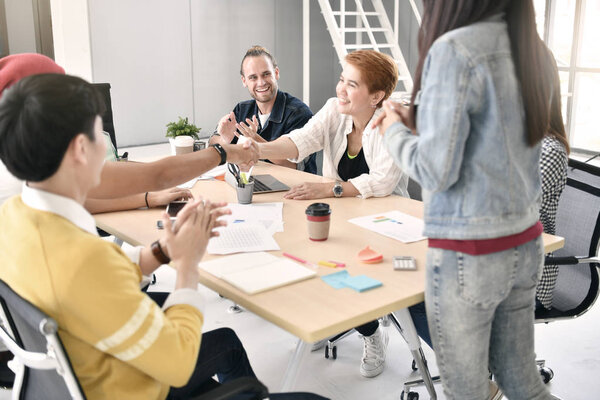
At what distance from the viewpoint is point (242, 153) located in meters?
2.52

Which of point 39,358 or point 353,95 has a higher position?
point 353,95

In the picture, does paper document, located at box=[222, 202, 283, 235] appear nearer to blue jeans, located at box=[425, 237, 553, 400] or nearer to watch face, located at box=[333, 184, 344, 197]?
watch face, located at box=[333, 184, 344, 197]

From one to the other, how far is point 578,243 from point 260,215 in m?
1.20

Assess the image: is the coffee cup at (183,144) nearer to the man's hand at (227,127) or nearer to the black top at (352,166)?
the man's hand at (227,127)

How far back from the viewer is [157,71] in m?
6.00

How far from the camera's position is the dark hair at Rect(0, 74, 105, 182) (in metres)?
1.18

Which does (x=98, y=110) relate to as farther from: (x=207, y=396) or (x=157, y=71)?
(x=157, y=71)

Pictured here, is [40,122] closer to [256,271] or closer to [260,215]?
[256,271]

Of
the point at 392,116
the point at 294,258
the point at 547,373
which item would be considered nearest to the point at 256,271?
the point at 294,258

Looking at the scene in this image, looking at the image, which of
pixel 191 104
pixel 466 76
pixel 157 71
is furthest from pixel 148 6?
pixel 466 76

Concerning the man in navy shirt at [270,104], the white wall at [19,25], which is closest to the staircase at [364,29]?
the man in navy shirt at [270,104]

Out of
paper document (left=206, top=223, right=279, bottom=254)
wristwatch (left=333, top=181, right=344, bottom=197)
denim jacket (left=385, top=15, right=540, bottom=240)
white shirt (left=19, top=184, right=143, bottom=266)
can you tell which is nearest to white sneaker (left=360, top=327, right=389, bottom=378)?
wristwatch (left=333, top=181, right=344, bottom=197)

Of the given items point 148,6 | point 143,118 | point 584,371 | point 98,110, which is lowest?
point 584,371

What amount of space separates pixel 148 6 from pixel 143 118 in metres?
1.04
